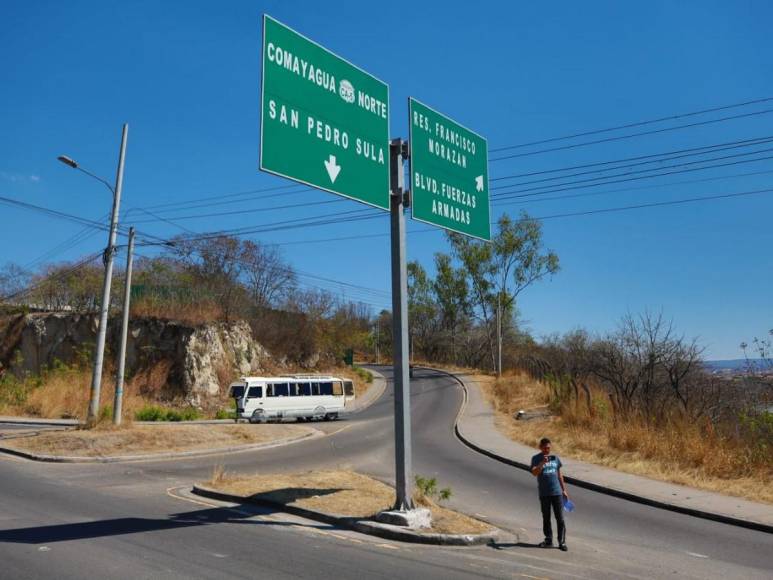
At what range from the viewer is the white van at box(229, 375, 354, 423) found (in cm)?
3228

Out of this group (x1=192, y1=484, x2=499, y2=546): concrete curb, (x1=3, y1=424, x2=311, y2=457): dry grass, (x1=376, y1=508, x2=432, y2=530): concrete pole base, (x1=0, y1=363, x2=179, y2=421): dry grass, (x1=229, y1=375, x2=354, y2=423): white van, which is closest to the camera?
(x1=192, y1=484, x2=499, y2=546): concrete curb

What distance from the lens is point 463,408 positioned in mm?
36719

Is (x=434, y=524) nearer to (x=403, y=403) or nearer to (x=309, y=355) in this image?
(x=403, y=403)

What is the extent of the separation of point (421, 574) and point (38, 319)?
148 feet

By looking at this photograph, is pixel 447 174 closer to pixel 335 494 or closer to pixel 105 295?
pixel 335 494

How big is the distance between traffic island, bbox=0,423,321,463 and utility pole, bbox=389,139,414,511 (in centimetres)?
1154

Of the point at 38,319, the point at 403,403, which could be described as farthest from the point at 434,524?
the point at 38,319

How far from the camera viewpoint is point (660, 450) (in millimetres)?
16953

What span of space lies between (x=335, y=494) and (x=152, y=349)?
32.5 meters

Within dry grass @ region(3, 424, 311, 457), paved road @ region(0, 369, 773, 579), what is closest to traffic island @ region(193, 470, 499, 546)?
paved road @ region(0, 369, 773, 579)

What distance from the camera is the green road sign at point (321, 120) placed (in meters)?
8.05

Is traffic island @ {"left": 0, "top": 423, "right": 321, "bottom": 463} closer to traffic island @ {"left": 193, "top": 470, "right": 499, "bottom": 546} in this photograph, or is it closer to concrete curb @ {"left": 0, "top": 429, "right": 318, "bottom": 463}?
concrete curb @ {"left": 0, "top": 429, "right": 318, "bottom": 463}

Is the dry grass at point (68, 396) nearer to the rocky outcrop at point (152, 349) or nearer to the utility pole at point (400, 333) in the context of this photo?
the rocky outcrop at point (152, 349)

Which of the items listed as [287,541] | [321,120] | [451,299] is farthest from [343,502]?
[451,299]
